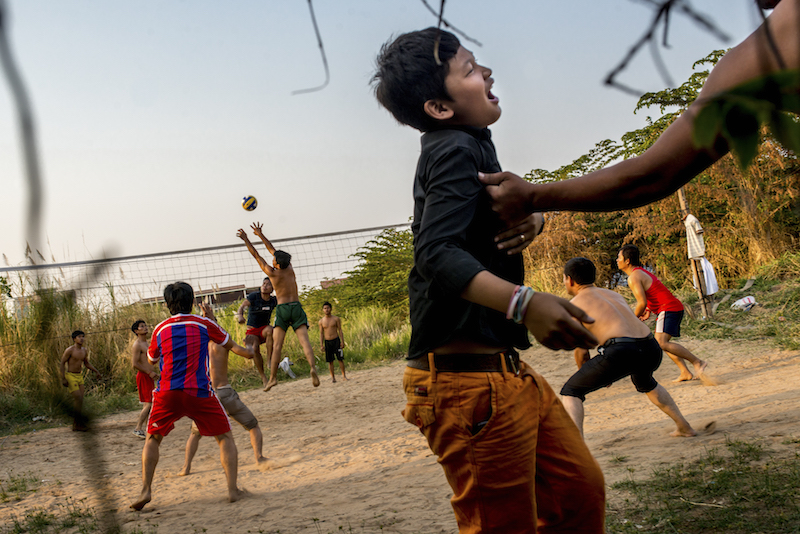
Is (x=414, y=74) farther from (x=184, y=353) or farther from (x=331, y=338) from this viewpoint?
(x=331, y=338)

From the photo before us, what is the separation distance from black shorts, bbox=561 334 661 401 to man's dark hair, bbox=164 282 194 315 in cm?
309

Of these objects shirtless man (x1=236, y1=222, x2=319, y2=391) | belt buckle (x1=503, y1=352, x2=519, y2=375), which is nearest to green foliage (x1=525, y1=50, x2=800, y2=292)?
shirtless man (x1=236, y1=222, x2=319, y2=391)

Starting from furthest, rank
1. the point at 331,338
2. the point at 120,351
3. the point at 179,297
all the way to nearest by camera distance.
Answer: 1. the point at 120,351
2. the point at 331,338
3. the point at 179,297

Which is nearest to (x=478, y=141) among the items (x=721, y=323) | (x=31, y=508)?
(x=31, y=508)

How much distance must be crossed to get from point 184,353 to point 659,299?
200 inches

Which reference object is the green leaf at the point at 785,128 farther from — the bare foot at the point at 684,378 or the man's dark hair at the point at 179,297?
the bare foot at the point at 684,378

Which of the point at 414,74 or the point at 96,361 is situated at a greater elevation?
the point at 414,74

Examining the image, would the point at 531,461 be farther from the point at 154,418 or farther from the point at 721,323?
the point at 721,323

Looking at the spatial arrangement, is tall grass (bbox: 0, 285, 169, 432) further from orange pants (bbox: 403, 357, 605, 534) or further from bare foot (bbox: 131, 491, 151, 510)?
orange pants (bbox: 403, 357, 605, 534)

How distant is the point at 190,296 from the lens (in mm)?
5020

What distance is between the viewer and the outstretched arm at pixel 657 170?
0.91 m

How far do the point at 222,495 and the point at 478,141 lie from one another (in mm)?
4398

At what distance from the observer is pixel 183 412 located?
4754 millimetres

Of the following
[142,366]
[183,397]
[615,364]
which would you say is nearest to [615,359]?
[615,364]
